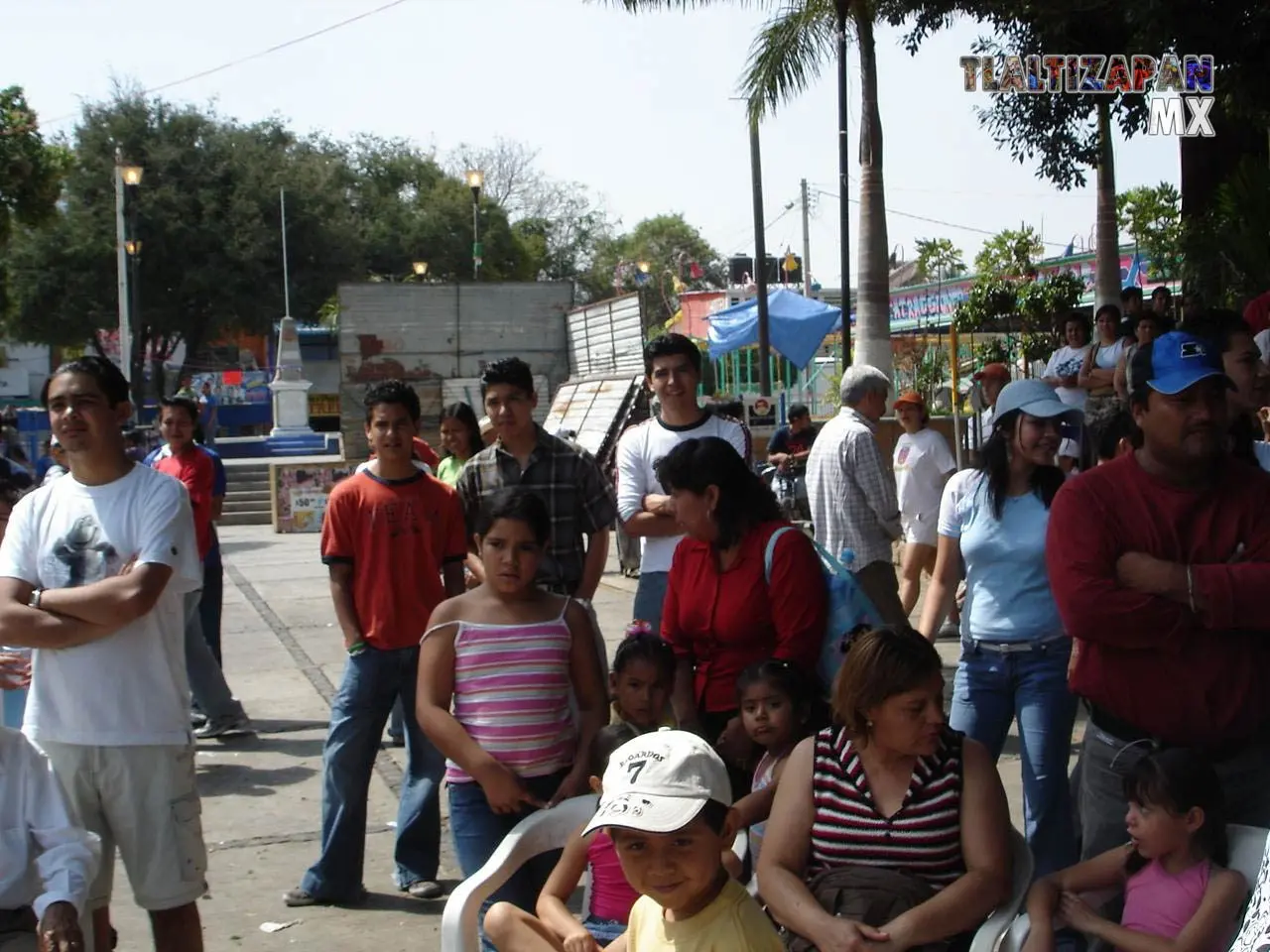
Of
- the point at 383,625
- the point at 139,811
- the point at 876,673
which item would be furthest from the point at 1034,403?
the point at 139,811

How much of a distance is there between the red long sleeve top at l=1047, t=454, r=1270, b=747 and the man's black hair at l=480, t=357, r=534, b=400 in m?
2.56

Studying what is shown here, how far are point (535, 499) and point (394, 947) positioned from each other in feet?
5.93

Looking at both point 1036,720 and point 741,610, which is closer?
point 741,610

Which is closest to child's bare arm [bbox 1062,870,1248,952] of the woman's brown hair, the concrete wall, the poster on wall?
the woman's brown hair

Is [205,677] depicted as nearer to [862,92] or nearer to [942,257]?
[862,92]

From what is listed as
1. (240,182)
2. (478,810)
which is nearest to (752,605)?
(478,810)

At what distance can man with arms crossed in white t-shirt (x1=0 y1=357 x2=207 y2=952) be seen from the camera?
411 centimetres

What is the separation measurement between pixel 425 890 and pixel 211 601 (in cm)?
365

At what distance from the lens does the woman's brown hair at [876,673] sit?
349 cm

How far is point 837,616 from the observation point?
4.39 meters

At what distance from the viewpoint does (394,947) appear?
201 inches

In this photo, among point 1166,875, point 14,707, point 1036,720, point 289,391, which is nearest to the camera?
point 1166,875

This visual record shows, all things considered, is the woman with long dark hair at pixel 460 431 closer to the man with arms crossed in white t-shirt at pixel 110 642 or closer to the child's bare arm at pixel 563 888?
the man with arms crossed in white t-shirt at pixel 110 642

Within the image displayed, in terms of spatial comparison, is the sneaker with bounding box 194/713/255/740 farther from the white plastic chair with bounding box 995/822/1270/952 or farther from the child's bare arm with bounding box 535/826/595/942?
the white plastic chair with bounding box 995/822/1270/952
